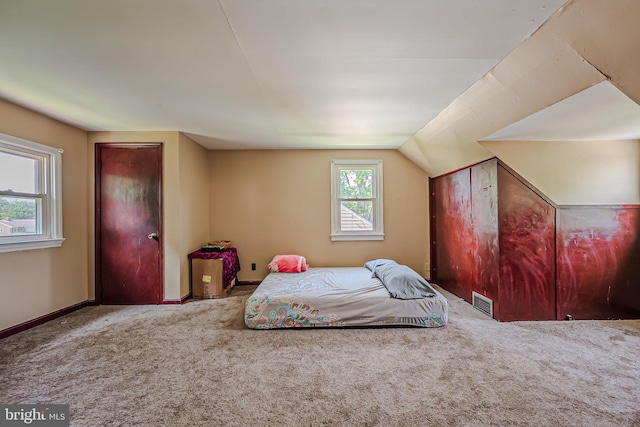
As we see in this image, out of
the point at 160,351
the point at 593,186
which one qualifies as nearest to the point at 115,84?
the point at 160,351

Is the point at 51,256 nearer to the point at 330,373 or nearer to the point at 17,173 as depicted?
the point at 17,173

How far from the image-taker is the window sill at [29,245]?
101 inches

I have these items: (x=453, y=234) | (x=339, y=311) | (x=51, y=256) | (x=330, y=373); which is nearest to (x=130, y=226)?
(x=51, y=256)

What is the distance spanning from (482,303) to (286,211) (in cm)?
306

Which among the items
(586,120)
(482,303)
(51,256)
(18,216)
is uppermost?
(586,120)

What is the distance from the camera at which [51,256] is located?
3039 millimetres

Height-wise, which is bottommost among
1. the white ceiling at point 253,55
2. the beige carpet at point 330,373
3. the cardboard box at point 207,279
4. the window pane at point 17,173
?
the beige carpet at point 330,373

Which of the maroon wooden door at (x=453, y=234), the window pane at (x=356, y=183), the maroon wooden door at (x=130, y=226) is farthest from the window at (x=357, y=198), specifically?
the maroon wooden door at (x=130, y=226)

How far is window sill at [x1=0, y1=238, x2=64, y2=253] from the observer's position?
8.39ft

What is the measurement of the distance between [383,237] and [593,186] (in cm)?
261

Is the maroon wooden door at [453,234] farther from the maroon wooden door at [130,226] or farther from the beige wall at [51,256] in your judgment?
the beige wall at [51,256]

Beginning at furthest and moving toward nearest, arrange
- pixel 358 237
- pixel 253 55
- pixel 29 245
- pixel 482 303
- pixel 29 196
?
pixel 358 237
pixel 482 303
pixel 29 196
pixel 29 245
pixel 253 55

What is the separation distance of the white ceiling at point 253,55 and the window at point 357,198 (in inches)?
62.5

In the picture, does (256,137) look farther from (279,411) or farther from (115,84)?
(279,411)
